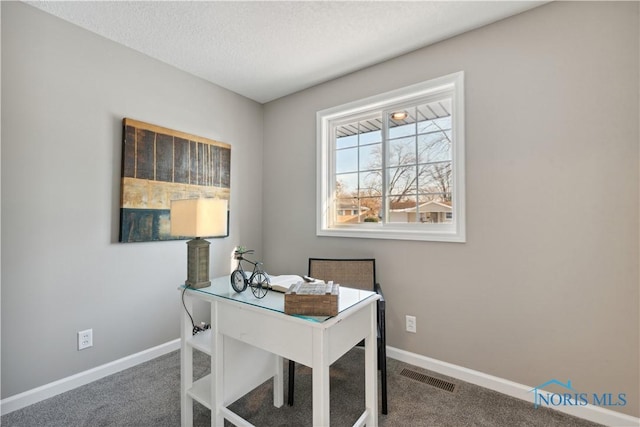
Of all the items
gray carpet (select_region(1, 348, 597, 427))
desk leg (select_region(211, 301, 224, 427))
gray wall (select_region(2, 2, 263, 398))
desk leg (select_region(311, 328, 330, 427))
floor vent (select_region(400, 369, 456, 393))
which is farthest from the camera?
floor vent (select_region(400, 369, 456, 393))

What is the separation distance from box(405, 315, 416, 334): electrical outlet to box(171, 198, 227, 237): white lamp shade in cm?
162

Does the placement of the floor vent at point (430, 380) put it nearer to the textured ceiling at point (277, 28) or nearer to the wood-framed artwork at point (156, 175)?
the wood-framed artwork at point (156, 175)

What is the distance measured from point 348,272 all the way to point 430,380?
941mm

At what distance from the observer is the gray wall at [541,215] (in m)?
1.56

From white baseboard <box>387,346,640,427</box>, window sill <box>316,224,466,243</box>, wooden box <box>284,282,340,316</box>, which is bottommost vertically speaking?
white baseboard <box>387,346,640,427</box>

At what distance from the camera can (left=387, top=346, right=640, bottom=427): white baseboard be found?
62.1 inches

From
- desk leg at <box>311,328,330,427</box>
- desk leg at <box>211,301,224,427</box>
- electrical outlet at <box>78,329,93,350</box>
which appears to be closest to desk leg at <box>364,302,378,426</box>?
desk leg at <box>311,328,330,427</box>

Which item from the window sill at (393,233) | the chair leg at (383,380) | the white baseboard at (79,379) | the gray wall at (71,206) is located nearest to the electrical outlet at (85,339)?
the gray wall at (71,206)

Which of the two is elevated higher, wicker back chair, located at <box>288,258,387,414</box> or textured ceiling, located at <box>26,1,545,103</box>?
textured ceiling, located at <box>26,1,545,103</box>

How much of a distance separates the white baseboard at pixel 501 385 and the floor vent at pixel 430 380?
103mm

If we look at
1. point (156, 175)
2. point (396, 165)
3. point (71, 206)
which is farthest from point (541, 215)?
point (71, 206)

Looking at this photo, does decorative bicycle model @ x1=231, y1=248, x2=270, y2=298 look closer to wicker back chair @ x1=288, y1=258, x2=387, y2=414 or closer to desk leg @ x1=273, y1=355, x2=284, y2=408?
desk leg @ x1=273, y1=355, x2=284, y2=408

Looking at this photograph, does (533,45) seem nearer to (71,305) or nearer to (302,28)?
(302,28)

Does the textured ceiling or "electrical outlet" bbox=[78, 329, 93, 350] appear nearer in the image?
the textured ceiling
